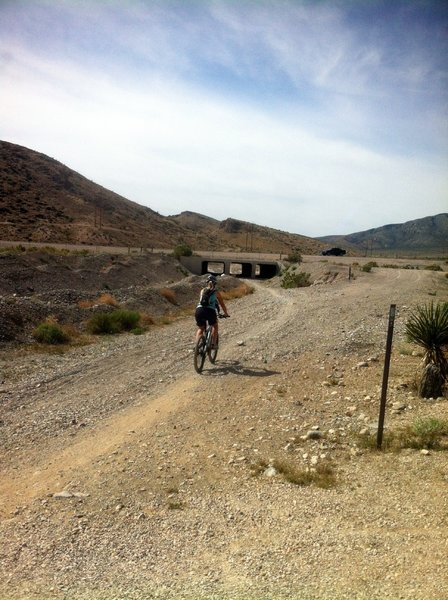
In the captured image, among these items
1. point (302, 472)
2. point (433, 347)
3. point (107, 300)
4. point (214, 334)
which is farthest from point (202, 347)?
point (107, 300)

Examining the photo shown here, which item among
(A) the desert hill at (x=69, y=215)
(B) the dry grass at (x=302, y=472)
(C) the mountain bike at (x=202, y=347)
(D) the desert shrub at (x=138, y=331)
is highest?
(A) the desert hill at (x=69, y=215)

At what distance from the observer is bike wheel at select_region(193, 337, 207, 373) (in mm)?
10609

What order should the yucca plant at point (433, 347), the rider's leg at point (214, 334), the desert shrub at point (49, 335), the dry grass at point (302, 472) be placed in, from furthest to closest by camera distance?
the desert shrub at point (49, 335) < the rider's leg at point (214, 334) < the yucca plant at point (433, 347) < the dry grass at point (302, 472)

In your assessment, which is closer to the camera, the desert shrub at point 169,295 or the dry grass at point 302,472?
the dry grass at point 302,472

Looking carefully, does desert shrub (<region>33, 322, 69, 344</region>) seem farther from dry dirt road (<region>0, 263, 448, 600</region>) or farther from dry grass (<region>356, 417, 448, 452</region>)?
dry grass (<region>356, 417, 448, 452</region>)

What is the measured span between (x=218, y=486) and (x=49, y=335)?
1044cm

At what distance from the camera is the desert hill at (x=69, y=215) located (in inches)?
2714

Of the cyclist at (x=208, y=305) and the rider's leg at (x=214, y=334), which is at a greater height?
the cyclist at (x=208, y=305)

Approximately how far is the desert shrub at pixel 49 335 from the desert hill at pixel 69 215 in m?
49.2

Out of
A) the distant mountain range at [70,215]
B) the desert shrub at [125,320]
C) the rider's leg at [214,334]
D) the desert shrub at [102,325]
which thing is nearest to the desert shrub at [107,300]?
the desert shrub at [125,320]

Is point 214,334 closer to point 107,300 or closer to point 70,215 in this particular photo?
point 107,300

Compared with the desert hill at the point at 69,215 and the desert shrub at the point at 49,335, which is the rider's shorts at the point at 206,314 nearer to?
the desert shrub at the point at 49,335

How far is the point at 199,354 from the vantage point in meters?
10.8

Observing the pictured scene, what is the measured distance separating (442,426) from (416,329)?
3167 millimetres
